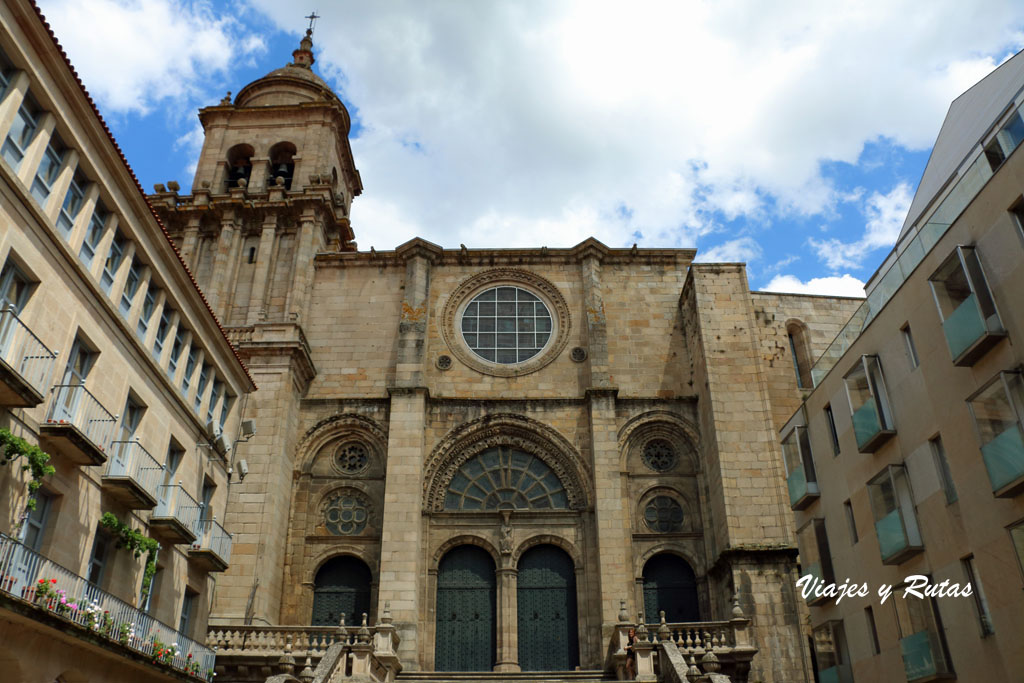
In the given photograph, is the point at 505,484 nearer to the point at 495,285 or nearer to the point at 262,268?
the point at 495,285

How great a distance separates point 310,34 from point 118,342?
26.1 meters

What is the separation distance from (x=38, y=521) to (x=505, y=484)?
42.7 feet

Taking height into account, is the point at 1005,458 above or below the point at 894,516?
below

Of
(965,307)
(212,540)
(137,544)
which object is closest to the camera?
(965,307)

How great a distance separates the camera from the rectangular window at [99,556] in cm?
1383

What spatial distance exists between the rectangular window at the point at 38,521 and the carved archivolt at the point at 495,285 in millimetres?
13704

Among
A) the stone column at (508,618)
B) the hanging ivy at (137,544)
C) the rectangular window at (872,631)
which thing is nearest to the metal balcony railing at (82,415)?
the hanging ivy at (137,544)

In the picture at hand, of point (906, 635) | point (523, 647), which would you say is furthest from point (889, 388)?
point (523, 647)

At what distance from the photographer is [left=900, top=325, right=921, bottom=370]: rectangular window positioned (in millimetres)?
14414

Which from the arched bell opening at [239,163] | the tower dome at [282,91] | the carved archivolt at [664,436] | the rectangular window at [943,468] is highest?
the tower dome at [282,91]

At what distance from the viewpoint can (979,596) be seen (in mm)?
12289

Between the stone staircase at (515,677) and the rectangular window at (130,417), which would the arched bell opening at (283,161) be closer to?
the rectangular window at (130,417)

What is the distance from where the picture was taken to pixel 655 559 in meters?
22.1

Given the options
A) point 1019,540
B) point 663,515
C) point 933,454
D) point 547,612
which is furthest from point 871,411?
point 547,612
